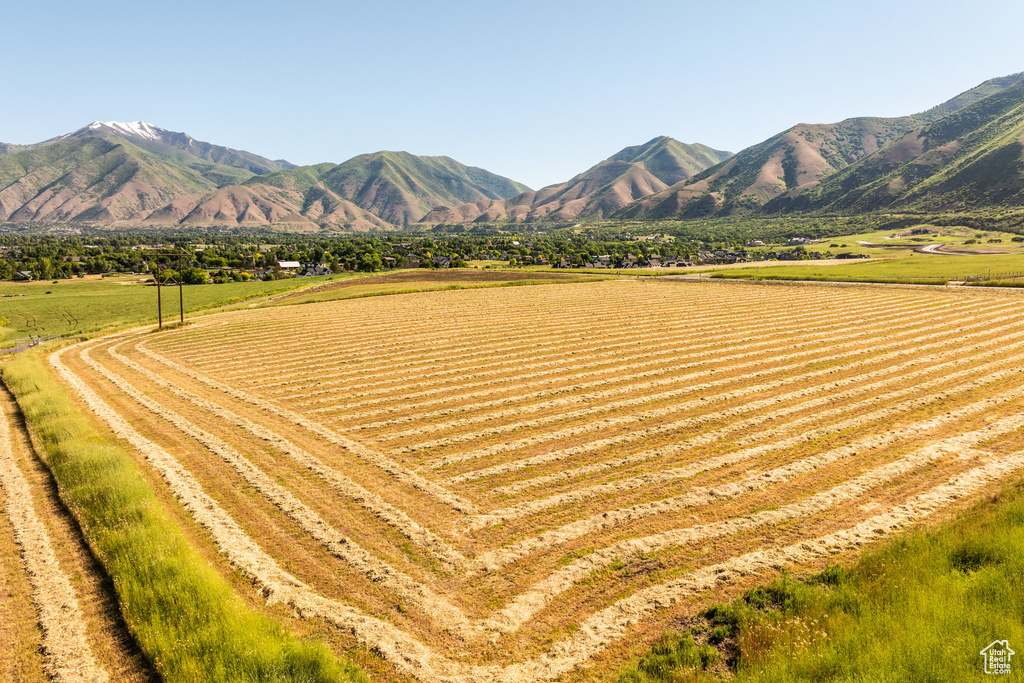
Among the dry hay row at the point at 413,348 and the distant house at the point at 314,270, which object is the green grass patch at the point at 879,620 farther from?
the distant house at the point at 314,270

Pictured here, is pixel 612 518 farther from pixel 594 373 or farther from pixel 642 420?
pixel 594 373

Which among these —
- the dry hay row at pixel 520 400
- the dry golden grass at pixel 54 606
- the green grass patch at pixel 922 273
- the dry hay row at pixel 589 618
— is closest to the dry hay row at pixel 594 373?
the dry hay row at pixel 520 400

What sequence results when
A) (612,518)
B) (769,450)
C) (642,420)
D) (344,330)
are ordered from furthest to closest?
1. (344,330)
2. (642,420)
3. (769,450)
4. (612,518)

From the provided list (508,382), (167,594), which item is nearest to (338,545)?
(167,594)

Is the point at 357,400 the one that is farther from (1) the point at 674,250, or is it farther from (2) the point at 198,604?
(1) the point at 674,250

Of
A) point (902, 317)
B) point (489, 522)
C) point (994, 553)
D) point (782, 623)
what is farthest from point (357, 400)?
point (902, 317)
